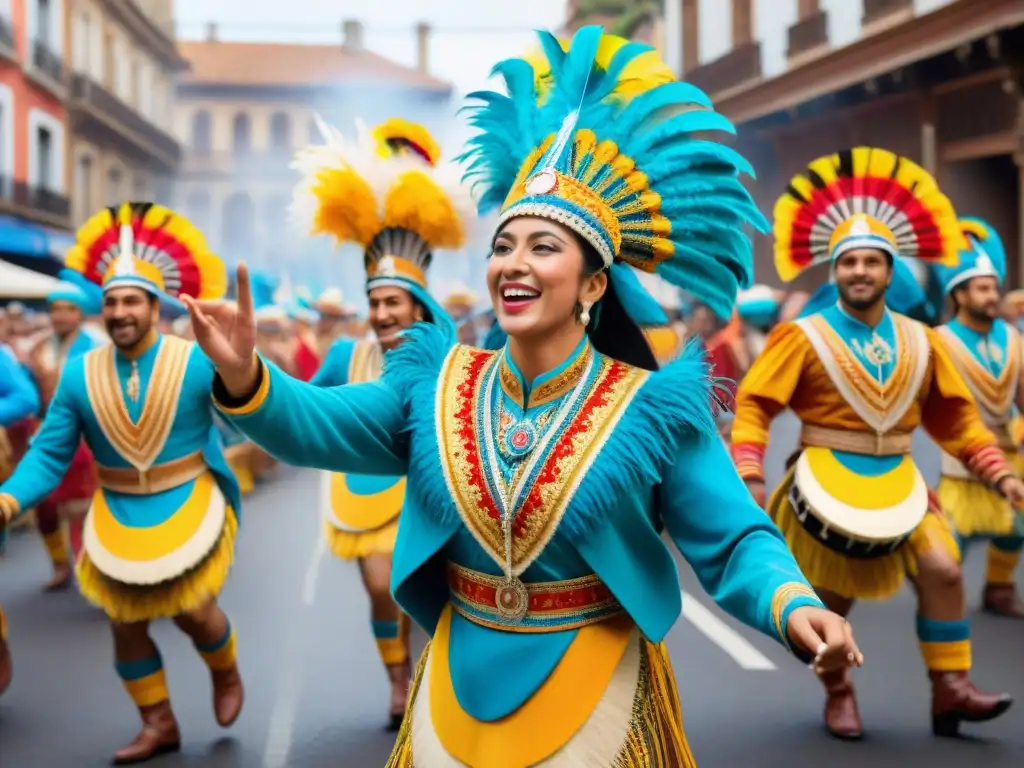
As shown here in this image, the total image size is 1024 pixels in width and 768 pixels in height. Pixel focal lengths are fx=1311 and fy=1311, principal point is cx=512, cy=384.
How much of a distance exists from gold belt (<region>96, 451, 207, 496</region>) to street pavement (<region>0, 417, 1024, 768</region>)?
3.72ft

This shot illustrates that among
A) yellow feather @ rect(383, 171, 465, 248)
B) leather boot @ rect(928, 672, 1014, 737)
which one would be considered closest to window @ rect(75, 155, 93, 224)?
yellow feather @ rect(383, 171, 465, 248)

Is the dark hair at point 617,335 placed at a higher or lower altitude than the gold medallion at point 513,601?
higher

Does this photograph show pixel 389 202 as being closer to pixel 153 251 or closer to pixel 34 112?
pixel 153 251

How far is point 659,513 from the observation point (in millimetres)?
3080

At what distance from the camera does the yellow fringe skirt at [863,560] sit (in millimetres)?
5461

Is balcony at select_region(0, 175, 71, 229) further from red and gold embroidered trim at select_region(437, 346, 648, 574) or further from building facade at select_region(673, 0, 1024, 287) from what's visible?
red and gold embroidered trim at select_region(437, 346, 648, 574)

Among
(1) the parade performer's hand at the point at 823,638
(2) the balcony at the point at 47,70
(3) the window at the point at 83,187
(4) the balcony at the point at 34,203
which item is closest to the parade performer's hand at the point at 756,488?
(1) the parade performer's hand at the point at 823,638

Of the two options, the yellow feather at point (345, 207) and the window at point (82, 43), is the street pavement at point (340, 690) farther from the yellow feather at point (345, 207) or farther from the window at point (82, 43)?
the window at point (82, 43)

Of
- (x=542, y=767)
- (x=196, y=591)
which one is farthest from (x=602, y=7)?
(x=542, y=767)

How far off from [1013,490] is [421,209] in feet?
9.52

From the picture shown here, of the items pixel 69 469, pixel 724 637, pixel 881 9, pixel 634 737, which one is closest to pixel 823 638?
pixel 634 737

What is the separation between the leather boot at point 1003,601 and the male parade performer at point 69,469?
19.2ft

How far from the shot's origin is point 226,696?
18.8ft

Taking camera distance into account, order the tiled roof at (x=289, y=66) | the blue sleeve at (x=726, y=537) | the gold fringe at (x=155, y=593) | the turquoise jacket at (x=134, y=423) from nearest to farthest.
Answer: the blue sleeve at (x=726, y=537) → the gold fringe at (x=155, y=593) → the turquoise jacket at (x=134, y=423) → the tiled roof at (x=289, y=66)
